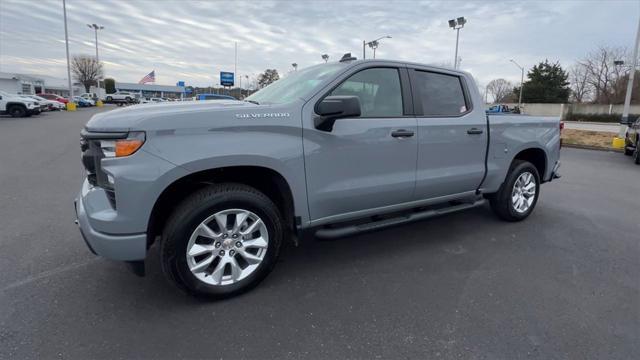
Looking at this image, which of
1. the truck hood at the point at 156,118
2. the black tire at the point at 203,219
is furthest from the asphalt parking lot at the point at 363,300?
the truck hood at the point at 156,118

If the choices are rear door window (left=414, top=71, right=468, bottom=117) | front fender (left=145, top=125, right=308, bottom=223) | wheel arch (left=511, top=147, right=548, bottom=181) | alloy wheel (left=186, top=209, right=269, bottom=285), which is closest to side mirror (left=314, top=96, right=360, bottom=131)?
front fender (left=145, top=125, right=308, bottom=223)

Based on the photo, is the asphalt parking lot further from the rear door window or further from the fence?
the fence

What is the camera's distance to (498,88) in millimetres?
88938

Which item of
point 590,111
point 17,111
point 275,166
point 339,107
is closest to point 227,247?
point 275,166

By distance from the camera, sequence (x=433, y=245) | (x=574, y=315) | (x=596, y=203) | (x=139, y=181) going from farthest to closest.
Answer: (x=596, y=203)
(x=433, y=245)
(x=574, y=315)
(x=139, y=181)

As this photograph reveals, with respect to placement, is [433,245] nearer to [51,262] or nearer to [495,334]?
[495,334]

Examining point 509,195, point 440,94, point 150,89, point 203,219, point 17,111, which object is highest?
A: point 150,89

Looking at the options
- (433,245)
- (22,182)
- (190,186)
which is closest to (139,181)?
(190,186)

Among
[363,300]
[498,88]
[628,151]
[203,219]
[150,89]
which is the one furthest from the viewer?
[150,89]

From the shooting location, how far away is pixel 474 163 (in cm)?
418

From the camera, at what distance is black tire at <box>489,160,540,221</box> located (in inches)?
183

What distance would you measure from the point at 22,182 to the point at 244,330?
5958 mm

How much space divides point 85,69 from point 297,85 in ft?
314

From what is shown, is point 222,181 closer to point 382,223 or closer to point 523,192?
point 382,223
